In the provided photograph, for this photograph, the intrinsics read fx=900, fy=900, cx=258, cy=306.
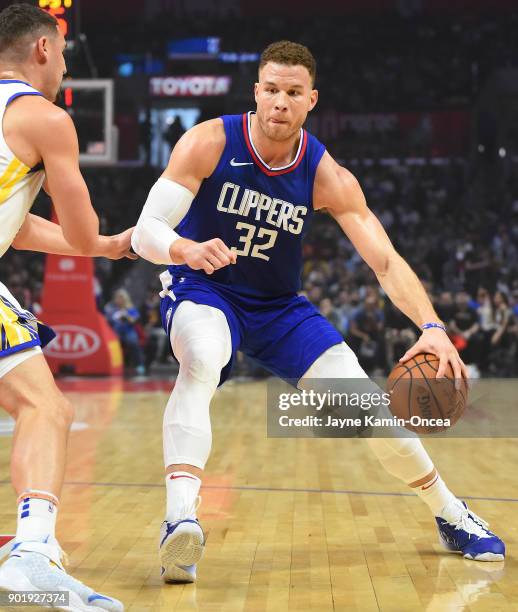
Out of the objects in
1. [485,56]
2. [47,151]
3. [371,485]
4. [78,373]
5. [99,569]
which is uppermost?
[485,56]

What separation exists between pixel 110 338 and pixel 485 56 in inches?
579

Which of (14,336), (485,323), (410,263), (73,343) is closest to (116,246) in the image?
(14,336)

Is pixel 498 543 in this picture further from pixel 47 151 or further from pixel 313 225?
pixel 313 225

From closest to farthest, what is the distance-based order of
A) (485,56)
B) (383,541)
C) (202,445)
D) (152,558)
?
(202,445) → (152,558) → (383,541) → (485,56)

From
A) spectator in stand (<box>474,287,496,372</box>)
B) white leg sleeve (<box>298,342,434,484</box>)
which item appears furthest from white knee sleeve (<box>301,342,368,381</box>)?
spectator in stand (<box>474,287,496,372</box>)

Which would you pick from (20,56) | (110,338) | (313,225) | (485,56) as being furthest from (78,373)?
(485,56)

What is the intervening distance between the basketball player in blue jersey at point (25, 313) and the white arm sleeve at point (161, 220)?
396 mm

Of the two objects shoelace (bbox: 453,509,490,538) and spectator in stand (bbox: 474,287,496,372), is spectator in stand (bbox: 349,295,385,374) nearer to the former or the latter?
spectator in stand (bbox: 474,287,496,372)

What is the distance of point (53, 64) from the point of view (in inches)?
119

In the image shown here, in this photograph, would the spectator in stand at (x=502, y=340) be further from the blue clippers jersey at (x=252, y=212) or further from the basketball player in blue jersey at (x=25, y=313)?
the basketball player in blue jersey at (x=25, y=313)

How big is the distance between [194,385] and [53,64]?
4.24 ft

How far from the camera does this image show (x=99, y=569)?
11.5 ft

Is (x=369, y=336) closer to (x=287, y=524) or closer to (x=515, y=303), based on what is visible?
(x=515, y=303)

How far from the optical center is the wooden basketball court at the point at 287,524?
10.5ft
